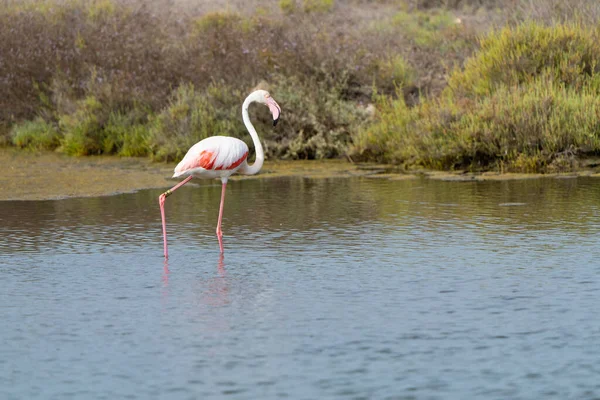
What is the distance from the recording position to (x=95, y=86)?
19.1 metres

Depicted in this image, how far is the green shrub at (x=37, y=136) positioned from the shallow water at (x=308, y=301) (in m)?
7.56

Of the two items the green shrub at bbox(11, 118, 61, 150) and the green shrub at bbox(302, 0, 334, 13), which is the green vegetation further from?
the green shrub at bbox(302, 0, 334, 13)

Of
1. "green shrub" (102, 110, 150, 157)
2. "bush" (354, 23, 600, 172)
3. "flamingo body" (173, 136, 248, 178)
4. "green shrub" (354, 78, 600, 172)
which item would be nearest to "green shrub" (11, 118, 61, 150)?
"green shrub" (102, 110, 150, 157)

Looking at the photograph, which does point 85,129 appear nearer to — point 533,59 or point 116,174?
point 116,174

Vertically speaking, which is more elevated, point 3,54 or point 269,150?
point 3,54

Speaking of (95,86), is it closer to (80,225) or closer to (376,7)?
(80,225)

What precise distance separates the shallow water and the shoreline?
5.08 ft

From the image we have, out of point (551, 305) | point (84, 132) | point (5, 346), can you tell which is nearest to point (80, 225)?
point (5, 346)

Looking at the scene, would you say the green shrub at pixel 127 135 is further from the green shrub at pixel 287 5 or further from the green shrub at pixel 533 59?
the green shrub at pixel 287 5

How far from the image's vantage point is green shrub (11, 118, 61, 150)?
62.6 feet

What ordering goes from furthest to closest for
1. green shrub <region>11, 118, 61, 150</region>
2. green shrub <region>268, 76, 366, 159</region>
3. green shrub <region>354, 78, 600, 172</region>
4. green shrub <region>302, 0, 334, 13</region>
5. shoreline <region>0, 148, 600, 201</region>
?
green shrub <region>302, 0, 334, 13</region> < green shrub <region>11, 118, 61, 150</region> < green shrub <region>268, 76, 366, 159</region> < green shrub <region>354, 78, 600, 172</region> < shoreline <region>0, 148, 600, 201</region>

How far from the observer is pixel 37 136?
19.2 m

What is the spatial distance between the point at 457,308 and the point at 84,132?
12.6 m

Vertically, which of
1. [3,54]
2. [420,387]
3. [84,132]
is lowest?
[420,387]
